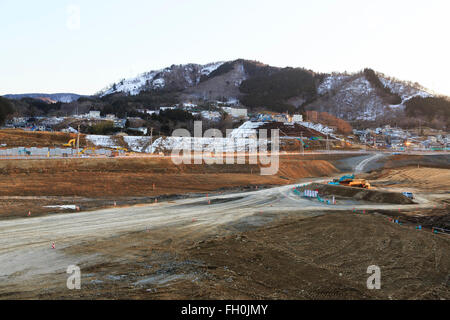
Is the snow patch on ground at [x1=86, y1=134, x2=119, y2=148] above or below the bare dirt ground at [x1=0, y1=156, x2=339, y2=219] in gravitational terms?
above

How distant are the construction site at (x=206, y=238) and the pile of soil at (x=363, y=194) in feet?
0.47

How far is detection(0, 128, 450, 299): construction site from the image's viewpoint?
12.1 m

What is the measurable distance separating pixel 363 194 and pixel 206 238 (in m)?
23.6

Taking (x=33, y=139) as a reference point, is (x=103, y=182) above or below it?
below

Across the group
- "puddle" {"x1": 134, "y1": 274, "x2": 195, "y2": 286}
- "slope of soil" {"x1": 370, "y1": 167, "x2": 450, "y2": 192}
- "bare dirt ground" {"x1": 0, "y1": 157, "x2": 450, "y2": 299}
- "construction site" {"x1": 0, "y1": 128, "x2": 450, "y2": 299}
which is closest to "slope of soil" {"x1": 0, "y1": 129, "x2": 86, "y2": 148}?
"construction site" {"x1": 0, "y1": 128, "x2": 450, "y2": 299}

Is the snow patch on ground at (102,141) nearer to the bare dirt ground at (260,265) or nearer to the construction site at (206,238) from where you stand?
the construction site at (206,238)

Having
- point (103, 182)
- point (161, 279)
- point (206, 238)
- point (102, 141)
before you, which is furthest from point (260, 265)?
point (102, 141)

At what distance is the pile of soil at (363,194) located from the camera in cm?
3369

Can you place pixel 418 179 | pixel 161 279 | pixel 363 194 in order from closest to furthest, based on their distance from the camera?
pixel 161 279
pixel 363 194
pixel 418 179

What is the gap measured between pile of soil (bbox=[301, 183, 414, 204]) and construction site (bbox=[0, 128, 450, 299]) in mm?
142

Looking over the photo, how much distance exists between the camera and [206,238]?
1931 centimetres

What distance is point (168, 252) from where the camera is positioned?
54.2 feet

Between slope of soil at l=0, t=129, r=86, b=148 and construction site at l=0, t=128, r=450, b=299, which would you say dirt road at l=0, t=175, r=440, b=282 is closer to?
construction site at l=0, t=128, r=450, b=299

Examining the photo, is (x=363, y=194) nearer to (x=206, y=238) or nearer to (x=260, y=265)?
(x=206, y=238)
